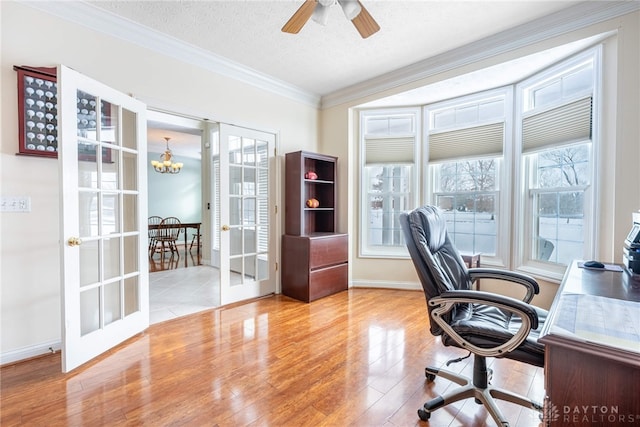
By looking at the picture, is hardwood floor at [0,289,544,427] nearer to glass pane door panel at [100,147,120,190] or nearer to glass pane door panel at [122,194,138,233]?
glass pane door panel at [122,194,138,233]

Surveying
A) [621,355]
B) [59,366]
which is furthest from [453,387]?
[59,366]

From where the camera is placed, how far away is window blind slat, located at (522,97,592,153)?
2463 millimetres

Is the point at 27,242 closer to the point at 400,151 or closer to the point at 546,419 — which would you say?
the point at 546,419

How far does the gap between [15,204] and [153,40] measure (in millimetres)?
1737

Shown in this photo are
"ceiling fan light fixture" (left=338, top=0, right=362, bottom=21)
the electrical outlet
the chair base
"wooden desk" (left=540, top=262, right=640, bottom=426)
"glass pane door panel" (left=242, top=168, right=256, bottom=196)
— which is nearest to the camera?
"wooden desk" (left=540, top=262, right=640, bottom=426)

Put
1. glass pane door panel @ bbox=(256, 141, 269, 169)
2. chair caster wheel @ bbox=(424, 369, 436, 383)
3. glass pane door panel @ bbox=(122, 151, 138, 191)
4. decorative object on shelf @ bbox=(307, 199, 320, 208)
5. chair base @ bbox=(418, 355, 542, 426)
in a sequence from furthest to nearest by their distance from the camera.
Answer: decorative object on shelf @ bbox=(307, 199, 320, 208), glass pane door panel @ bbox=(256, 141, 269, 169), glass pane door panel @ bbox=(122, 151, 138, 191), chair caster wheel @ bbox=(424, 369, 436, 383), chair base @ bbox=(418, 355, 542, 426)

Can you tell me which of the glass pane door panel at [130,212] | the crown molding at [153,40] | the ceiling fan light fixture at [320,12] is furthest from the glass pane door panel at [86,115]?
the ceiling fan light fixture at [320,12]

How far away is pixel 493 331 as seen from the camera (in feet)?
4.43

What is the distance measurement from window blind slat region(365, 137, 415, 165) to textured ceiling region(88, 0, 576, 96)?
934mm

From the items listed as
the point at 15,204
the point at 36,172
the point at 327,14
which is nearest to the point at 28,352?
the point at 15,204

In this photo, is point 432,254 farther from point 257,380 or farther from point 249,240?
point 249,240

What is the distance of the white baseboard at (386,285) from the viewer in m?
3.82

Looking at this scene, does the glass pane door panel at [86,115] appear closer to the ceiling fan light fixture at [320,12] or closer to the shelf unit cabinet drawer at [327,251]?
the ceiling fan light fixture at [320,12]

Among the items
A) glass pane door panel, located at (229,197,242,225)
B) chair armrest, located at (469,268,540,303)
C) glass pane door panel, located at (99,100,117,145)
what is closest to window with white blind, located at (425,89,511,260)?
chair armrest, located at (469,268,540,303)
